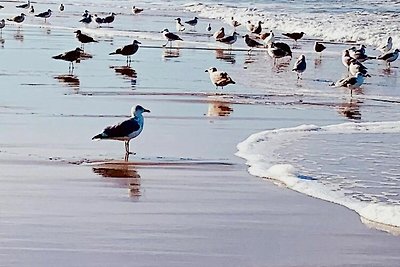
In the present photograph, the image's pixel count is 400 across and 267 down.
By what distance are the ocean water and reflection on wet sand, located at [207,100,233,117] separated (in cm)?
44

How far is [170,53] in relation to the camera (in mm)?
22766

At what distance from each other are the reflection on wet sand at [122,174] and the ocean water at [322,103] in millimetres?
1101

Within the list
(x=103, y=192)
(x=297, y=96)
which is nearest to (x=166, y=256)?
(x=103, y=192)

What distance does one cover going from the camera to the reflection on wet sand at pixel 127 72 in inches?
659

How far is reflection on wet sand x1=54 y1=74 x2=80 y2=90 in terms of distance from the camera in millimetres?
15509

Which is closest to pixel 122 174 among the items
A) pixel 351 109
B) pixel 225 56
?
pixel 351 109

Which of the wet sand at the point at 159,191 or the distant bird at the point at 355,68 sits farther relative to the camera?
the distant bird at the point at 355,68

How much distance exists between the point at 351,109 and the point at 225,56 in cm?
922

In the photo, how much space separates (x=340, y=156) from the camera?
956cm

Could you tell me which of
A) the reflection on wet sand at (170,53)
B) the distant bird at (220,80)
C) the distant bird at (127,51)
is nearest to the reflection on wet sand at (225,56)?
the reflection on wet sand at (170,53)

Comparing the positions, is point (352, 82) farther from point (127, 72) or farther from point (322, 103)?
point (127, 72)

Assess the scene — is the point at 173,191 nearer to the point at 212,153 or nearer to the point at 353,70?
the point at 212,153

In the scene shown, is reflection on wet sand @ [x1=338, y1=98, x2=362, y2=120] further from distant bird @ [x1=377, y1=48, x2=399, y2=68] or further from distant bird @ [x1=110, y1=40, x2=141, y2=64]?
distant bird @ [x1=377, y1=48, x2=399, y2=68]

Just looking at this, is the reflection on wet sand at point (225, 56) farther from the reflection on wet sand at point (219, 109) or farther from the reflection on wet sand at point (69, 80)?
the reflection on wet sand at point (219, 109)
